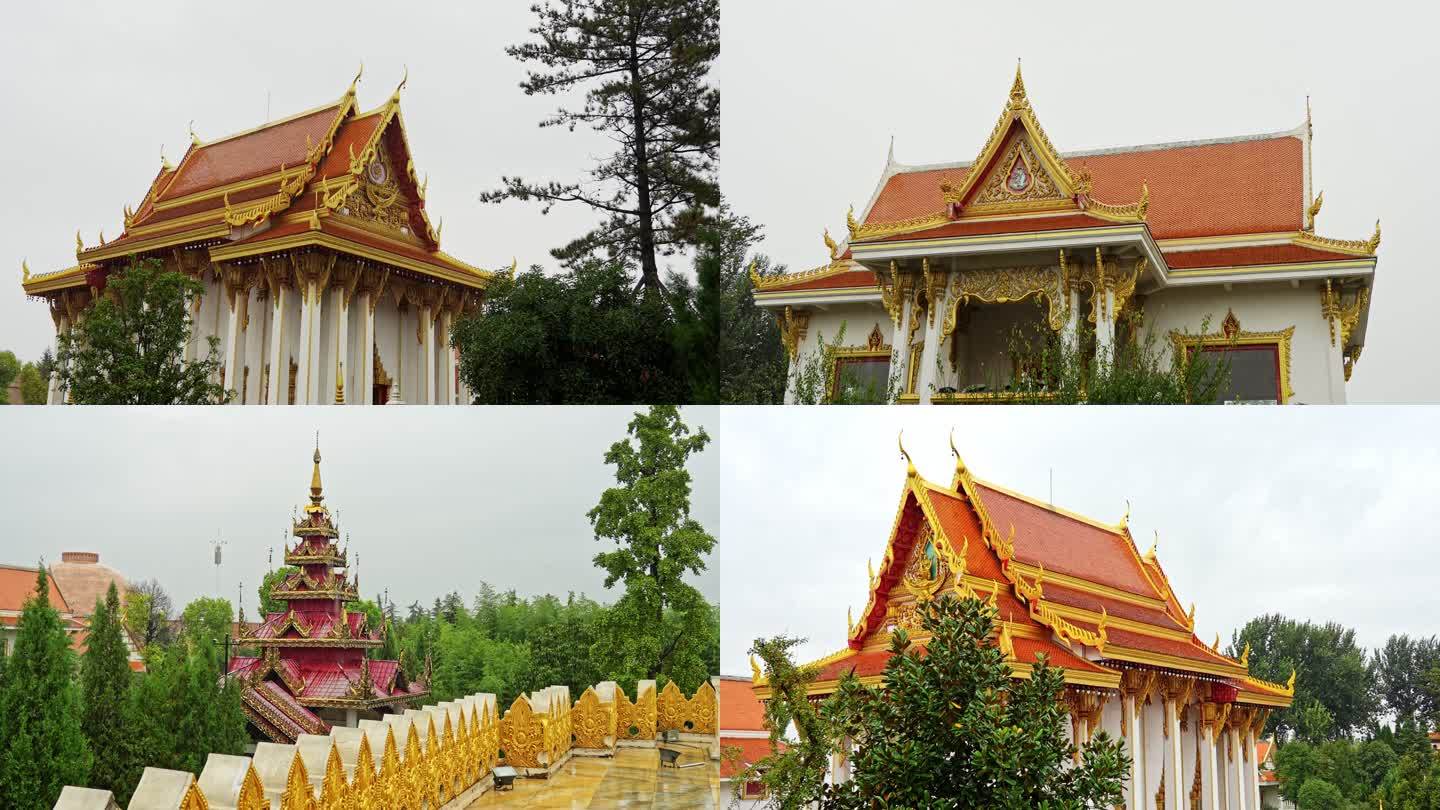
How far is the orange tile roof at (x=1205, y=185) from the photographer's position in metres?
16.1

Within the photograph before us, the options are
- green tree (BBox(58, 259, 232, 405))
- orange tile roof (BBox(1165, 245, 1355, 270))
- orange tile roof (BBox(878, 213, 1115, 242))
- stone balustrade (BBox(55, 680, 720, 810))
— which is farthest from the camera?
green tree (BBox(58, 259, 232, 405))

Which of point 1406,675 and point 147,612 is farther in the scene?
point 147,612

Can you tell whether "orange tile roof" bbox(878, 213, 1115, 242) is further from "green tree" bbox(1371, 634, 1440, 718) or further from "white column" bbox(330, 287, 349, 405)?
"white column" bbox(330, 287, 349, 405)

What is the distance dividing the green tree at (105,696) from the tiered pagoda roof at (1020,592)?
5603 mm

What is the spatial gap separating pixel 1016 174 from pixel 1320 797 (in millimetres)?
6976

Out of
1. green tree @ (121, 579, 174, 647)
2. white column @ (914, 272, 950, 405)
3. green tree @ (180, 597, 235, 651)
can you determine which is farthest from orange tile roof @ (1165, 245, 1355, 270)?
green tree @ (121, 579, 174, 647)

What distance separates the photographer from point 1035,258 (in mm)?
14703

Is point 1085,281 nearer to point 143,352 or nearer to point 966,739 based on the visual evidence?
point 966,739

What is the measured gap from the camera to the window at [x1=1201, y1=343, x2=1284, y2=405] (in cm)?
1518

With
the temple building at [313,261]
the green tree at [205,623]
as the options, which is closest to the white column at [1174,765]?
the green tree at [205,623]

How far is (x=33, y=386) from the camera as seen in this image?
2511cm

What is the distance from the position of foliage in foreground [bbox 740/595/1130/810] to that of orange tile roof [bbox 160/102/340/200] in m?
13.2

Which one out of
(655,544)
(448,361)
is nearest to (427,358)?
(448,361)

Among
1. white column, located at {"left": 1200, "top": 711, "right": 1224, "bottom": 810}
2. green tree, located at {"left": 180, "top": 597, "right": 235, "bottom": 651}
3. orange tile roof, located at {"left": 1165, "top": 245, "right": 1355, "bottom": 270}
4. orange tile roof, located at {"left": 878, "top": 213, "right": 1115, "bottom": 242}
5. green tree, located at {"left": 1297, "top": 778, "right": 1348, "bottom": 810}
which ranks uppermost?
orange tile roof, located at {"left": 878, "top": 213, "right": 1115, "bottom": 242}
